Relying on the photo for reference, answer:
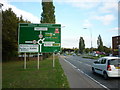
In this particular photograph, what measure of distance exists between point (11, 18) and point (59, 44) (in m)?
14.0

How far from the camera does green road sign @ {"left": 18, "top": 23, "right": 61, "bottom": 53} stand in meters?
14.1

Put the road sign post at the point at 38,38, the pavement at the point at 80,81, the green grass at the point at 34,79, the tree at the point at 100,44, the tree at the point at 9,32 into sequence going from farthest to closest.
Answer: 1. the tree at the point at 100,44
2. the tree at the point at 9,32
3. the road sign post at the point at 38,38
4. the pavement at the point at 80,81
5. the green grass at the point at 34,79

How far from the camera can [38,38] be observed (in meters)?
14.4

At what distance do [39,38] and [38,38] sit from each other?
11 cm

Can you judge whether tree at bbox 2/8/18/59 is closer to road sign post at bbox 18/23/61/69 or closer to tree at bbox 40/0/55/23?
tree at bbox 40/0/55/23

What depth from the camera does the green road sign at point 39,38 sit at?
46.3 feet

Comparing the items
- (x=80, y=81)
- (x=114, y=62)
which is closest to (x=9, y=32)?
(x=80, y=81)

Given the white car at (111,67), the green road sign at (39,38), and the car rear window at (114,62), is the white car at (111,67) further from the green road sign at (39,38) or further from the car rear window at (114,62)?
the green road sign at (39,38)

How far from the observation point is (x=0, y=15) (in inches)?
928

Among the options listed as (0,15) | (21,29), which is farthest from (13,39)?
(21,29)

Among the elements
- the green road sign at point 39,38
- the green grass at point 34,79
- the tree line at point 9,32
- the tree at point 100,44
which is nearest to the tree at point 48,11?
the tree line at point 9,32

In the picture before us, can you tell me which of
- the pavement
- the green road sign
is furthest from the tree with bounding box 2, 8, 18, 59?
the pavement

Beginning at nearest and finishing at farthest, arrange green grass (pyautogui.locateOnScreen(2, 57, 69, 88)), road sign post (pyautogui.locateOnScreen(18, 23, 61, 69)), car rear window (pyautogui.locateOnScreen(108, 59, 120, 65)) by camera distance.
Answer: green grass (pyautogui.locateOnScreen(2, 57, 69, 88)), car rear window (pyautogui.locateOnScreen(108, 59, 120, 65)), road sign post (pyautogui.locateOnScreen(18, 23, 61, 69))

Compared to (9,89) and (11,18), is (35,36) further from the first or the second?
(11,18)
